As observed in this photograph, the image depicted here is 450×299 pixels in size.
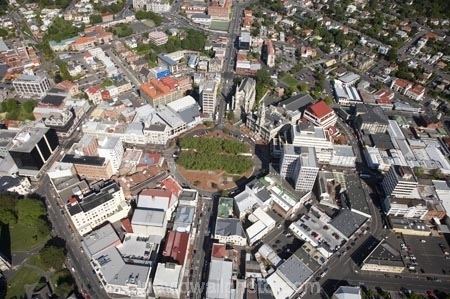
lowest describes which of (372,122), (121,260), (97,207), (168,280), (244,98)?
(121,260)

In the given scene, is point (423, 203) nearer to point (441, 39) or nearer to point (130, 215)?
point (130, 215)

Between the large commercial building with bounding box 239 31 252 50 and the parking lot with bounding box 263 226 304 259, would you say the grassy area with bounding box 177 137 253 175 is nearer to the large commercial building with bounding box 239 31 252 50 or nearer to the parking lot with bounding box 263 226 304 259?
the parking lot with bounding box 263 226 304 259

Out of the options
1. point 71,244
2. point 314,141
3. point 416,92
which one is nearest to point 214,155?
point 314,141

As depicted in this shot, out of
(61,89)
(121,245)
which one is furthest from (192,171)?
(61,89)

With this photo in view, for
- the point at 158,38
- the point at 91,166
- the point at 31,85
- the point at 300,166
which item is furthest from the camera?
the point at 158,38

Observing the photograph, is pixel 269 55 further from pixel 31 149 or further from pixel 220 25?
pixel 31 149

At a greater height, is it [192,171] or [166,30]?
[166,30]

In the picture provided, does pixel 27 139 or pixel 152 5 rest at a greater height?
pixel 152 5
